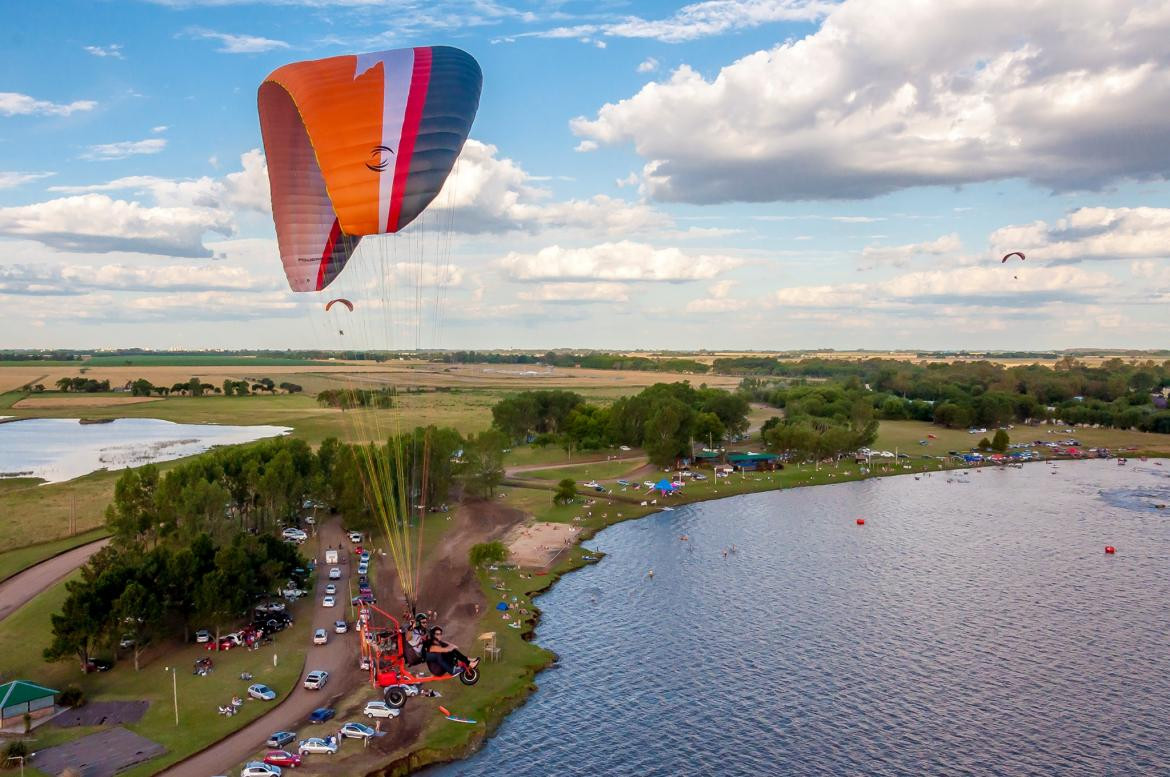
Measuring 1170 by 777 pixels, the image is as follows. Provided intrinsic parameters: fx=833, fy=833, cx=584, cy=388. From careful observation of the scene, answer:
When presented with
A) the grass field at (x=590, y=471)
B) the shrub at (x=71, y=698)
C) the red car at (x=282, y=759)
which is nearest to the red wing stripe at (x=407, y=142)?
Result: the red car at (x=282, y=759)

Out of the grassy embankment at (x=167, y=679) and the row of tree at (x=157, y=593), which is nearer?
the grassy embankment at (x=167, y=679)

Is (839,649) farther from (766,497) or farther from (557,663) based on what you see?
(766,497)

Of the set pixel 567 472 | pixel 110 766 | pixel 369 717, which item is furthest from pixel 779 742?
pixel 567 472

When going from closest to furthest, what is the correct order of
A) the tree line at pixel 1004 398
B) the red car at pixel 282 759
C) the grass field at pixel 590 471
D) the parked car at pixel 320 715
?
the red car at pixel 282 759
the parked car at pixel 320 715
the grass field at pixel 590 471
the tree line at pixel 1004 398

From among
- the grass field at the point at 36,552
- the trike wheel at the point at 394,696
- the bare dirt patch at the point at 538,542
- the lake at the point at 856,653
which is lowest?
the lake at the point at 856,653

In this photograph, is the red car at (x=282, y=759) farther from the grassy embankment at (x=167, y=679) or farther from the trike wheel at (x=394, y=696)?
the trike wheel at (x=394, y=696)

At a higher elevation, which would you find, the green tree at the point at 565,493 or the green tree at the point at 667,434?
the green tree at the point at 667,434
